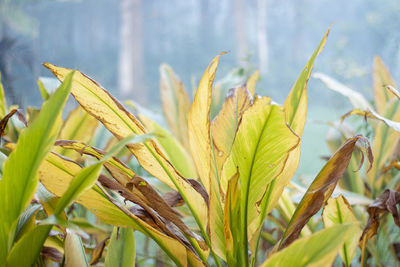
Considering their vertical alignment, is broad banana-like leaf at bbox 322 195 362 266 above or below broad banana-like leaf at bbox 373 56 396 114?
below

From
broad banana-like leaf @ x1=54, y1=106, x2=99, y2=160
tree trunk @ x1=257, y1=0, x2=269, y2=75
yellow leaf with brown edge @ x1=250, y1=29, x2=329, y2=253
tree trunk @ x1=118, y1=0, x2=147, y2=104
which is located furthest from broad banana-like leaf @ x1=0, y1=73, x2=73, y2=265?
tree trunk @ x1=118, y1=0, x2=147, y2=104

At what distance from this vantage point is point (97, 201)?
1.24 feet

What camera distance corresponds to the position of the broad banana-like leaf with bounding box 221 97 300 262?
321 millimetres

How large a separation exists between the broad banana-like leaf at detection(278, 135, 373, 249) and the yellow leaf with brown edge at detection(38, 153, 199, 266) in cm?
11

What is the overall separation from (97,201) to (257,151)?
0.54ft

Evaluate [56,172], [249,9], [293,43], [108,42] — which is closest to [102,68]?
[108,42]

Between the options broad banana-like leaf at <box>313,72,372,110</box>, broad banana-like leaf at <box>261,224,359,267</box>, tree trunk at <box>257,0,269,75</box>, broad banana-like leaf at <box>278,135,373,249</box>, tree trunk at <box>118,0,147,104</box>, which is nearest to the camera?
broad banana-like leaf at <box>261,224,359,267</box>

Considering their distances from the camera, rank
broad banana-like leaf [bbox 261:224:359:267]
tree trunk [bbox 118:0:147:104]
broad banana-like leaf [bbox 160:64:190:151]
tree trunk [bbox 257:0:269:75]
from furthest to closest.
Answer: tree trunk [bbox 118:0:147:104], tree trunk [bbox 257:0:269:75], broad banana-like leaf [bbox 160:64:190:151], broad banana-like leaf [bbox 261:224:359:267]

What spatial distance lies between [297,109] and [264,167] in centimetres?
10

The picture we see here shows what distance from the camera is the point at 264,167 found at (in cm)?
35

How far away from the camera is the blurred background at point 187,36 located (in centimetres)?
431

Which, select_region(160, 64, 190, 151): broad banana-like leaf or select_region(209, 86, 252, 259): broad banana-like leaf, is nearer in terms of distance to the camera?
select_region(209, 86, 252, 259): broad banana-like leaf

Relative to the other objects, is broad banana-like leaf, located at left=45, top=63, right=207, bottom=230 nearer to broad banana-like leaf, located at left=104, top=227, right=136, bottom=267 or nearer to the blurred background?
broad banana-like leaf, located at left=104, top=227, right=136, bottom=267

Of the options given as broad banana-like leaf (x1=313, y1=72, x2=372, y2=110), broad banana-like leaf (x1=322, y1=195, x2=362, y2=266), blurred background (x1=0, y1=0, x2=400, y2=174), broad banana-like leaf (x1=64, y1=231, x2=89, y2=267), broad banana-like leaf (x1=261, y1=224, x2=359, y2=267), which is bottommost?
broad banana-like leaf (x1=64, y1=231, x2=89, y2=267)
